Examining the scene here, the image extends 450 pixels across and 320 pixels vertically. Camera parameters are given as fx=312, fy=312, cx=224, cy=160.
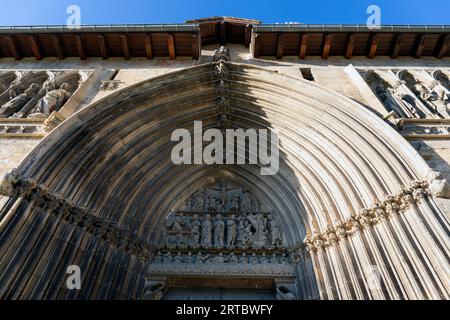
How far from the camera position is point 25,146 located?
20.7 ft

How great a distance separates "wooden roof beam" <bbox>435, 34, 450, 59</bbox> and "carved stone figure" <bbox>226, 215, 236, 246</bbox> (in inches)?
312

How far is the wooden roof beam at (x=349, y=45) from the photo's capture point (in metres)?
→ 9.08

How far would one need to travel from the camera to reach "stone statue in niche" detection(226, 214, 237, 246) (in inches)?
265

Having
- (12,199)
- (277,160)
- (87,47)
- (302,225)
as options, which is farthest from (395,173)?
(87,47)

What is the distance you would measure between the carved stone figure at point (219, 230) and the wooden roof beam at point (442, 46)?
8.14 m

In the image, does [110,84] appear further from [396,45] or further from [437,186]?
[396,45]

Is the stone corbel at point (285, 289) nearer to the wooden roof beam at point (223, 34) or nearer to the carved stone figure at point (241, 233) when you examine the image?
the carved stone figure at point (241, 233)

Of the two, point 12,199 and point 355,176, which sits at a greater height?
point 355,176

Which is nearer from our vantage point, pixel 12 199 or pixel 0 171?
pixel 12 199

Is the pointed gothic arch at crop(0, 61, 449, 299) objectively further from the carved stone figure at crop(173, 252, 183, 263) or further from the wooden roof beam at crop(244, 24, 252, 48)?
the wooden roof beam at crop(244, 24, 252, 48)

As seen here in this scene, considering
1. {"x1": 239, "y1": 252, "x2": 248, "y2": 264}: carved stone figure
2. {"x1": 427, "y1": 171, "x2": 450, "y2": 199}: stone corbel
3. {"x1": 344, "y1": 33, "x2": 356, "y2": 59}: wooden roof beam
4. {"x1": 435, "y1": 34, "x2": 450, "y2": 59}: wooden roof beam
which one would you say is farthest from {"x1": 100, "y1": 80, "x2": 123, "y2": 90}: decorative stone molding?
{"x1": 435, "y1": 34, "x2": 450, "y2": 59}: wooden roof beam

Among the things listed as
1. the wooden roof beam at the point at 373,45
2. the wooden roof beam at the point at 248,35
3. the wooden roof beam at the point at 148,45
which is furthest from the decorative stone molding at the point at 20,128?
the wooden roof beam at the point at 373,45
